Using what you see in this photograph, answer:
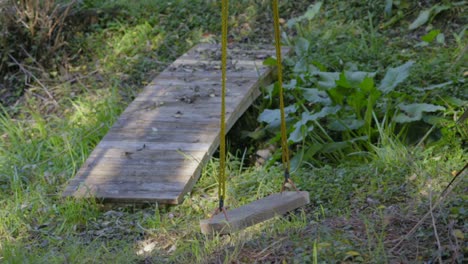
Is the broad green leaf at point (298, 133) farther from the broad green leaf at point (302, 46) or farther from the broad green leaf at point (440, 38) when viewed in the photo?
the broad green leaf at point (440, 38)

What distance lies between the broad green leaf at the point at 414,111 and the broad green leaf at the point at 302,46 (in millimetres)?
1573

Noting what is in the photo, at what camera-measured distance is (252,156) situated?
6766mm

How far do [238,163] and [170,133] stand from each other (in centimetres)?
57

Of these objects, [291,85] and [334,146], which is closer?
[334,146]

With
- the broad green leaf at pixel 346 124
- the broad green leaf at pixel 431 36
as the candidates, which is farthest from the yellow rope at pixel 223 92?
the broad green leaf at pixel 431 36

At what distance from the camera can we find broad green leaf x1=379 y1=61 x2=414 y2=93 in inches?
247

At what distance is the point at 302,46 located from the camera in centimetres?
760

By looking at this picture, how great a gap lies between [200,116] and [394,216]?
257 cm

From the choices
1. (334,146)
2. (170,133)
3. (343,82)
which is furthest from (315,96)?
(170,133)

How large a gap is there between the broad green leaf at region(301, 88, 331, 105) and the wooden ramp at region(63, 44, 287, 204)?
521 mm

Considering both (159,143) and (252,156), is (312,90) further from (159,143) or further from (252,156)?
(159,143)

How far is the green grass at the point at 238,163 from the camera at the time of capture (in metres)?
4.16

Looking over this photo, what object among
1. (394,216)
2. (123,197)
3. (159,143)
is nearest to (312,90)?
(159,143)

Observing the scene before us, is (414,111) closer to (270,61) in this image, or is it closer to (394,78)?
(394,78)
